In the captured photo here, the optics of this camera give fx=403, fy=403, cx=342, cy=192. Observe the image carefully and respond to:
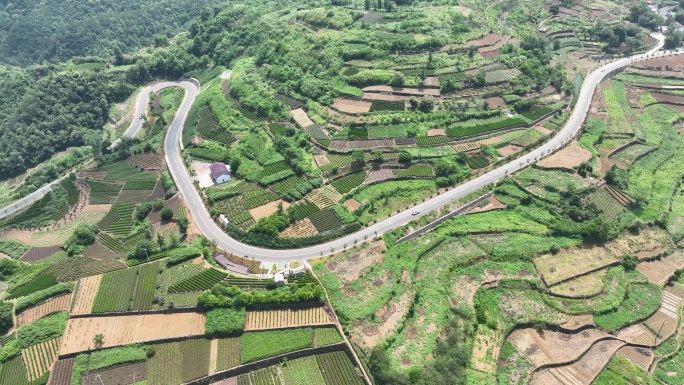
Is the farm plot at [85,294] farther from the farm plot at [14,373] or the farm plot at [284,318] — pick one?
the farm plot at [284,318]

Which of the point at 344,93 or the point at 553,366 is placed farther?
the point at 344,93

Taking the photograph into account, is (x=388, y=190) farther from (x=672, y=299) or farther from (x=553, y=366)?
(x=672, y=299)

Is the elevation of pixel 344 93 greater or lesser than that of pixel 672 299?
greater

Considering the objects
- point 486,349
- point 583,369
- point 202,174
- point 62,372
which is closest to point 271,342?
point 62,372

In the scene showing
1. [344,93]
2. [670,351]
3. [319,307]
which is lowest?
[670,351]

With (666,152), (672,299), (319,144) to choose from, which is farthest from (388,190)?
(666,152)

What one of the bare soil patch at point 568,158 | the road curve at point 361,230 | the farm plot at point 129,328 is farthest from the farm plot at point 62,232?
the bare soil patch at point 568,158
